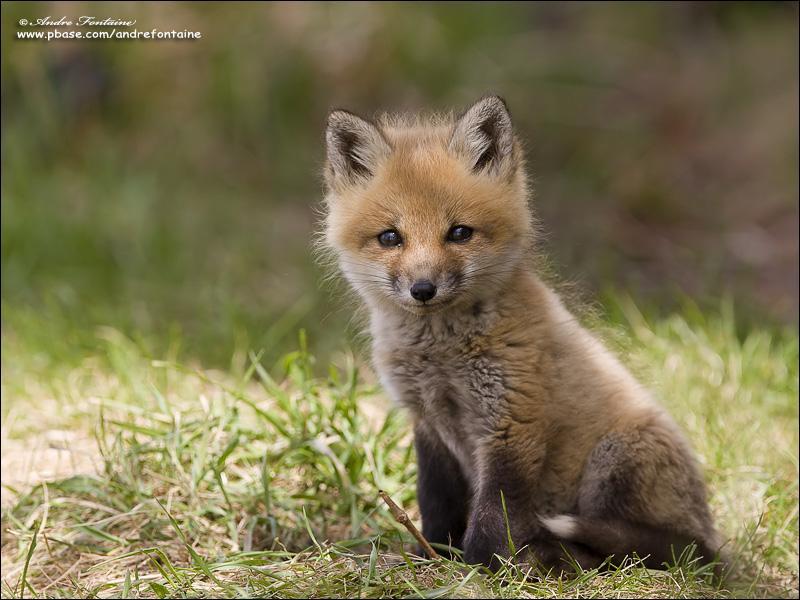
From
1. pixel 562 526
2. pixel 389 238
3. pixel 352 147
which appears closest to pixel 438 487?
pixel 562 526

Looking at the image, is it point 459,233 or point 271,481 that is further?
point 271,481

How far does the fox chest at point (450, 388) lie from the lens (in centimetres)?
351

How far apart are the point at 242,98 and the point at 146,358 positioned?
416 centimetres

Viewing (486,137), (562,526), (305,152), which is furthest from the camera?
(305,152)

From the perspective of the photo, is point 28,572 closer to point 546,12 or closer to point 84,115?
point 84,115

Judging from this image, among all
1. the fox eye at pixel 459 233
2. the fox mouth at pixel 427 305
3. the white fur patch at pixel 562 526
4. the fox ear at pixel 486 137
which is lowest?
the white fur patch at pixel 562 526

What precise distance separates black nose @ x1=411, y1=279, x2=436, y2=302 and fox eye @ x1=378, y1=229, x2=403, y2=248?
0.23 meters

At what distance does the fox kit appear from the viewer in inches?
134

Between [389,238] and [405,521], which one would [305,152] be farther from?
[405,521]

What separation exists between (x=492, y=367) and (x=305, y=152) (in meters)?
5.72

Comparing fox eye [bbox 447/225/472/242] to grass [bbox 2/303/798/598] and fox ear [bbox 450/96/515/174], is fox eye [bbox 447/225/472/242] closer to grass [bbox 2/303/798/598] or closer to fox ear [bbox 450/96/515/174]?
fox ear [bbox 450/96/515/174]

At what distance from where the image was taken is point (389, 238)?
3.46 metres

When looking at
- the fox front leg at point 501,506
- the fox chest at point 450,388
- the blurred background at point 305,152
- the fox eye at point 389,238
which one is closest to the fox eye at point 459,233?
the fox eye at point 389,238

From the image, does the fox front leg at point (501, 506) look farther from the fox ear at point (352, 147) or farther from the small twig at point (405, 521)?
the fox ear at point (352, 147)
